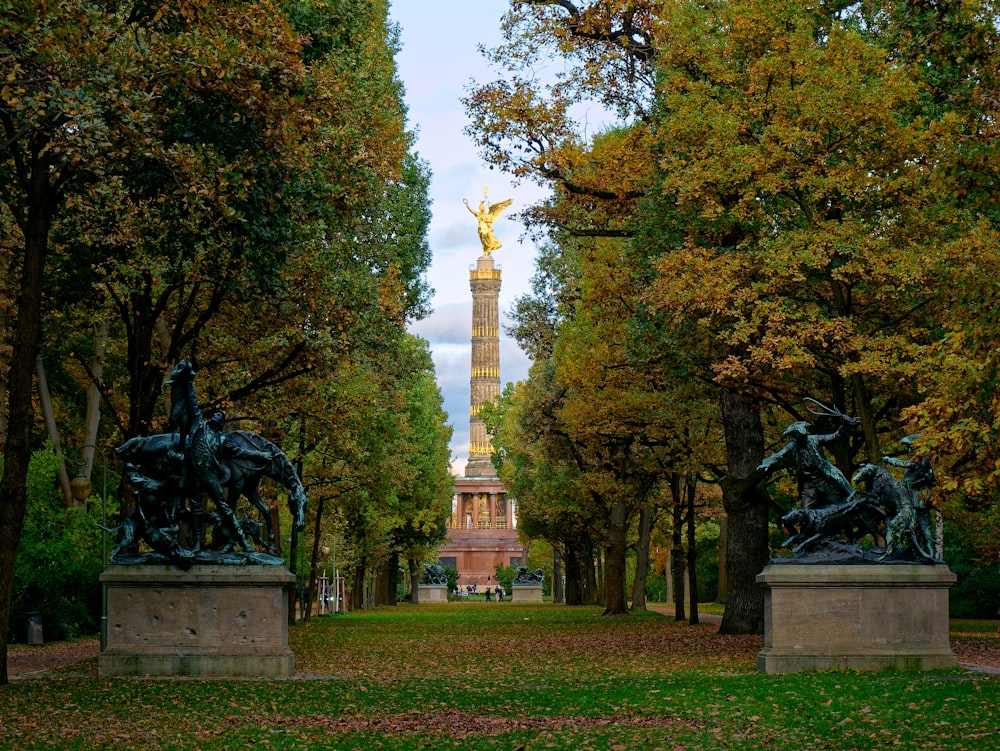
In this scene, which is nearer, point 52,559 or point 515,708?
point 515,708

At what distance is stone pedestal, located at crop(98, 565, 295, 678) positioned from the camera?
1864 cm

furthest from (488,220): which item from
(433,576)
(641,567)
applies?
(641,567)

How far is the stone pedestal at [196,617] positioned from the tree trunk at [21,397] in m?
2.51

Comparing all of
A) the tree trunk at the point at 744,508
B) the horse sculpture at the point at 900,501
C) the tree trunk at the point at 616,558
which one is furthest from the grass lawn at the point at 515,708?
the tree trunk at the point at 616,558

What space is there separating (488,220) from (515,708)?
106455 millimetres

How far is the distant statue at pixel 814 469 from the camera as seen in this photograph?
19.4 meters

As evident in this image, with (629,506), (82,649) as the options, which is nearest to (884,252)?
(82,649)

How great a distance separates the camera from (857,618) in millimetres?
18766

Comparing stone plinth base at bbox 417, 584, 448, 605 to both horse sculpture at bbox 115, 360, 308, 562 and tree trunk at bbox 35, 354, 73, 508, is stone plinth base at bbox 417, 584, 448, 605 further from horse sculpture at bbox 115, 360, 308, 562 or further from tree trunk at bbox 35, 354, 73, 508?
horse sculpture at bbox 115, 360, 308, 562

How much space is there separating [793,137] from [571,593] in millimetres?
50979

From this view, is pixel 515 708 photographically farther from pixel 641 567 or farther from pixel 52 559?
pixel 641 567

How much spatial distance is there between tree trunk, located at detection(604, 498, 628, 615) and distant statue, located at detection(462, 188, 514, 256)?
75349 mm

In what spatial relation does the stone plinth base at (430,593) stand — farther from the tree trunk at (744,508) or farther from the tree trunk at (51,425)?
the tree trunk at (744,508)

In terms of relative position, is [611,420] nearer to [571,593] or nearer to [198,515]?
[198,515]
